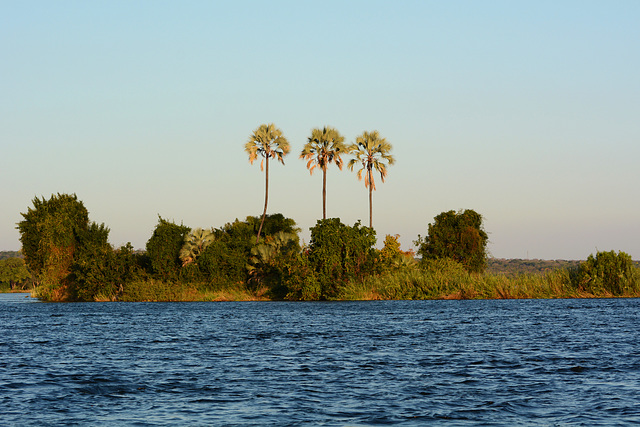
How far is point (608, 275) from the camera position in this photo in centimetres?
7875

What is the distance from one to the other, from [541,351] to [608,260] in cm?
4962

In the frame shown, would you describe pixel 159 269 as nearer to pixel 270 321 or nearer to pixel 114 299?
pixel 114 299

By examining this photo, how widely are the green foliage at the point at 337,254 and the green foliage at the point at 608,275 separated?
2199cm

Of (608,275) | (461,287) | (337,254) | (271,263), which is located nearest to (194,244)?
(271,263)

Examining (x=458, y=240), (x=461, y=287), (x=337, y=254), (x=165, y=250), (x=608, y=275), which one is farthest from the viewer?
(x=458, y=240)

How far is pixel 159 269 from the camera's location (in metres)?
91.9

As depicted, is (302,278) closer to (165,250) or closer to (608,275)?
(165,250)

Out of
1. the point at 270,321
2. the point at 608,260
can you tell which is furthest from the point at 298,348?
the point at 608,260

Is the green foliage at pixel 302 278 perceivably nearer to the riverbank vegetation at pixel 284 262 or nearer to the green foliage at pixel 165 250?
the riverbank vegetation at pixel 284 262

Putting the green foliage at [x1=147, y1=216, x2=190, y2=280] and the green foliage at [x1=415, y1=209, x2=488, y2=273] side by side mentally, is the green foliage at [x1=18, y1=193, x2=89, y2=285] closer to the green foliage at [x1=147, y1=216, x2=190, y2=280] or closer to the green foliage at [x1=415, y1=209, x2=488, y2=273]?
the green foliage at [x1=147, y1=216, x2=190, y2=280]

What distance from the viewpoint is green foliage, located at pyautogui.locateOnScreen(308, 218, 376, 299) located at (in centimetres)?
8403

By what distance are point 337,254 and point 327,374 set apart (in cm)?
5926

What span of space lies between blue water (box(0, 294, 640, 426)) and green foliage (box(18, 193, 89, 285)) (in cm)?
4993

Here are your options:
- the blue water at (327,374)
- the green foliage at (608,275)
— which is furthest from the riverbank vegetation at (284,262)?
the blue water at (327,374)
